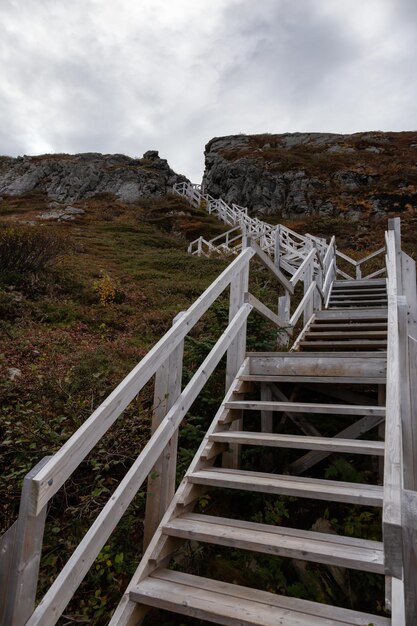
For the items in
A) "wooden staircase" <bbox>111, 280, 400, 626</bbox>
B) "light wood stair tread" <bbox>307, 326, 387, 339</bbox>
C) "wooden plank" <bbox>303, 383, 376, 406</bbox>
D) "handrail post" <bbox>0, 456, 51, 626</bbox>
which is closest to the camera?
"handrail post" <bbox>0, 456, 51, 626</bbox>

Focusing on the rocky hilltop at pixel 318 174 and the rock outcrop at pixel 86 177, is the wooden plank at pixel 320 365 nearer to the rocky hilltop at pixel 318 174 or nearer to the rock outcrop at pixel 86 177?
the rocky hilltop at pixel 318 174

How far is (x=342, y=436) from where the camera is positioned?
132 inches

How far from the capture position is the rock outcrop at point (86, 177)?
3073 centimetres

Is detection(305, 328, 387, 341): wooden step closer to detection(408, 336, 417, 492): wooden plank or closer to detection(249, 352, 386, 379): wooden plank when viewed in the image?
detection(249, 352, 386, 379): wooden plank

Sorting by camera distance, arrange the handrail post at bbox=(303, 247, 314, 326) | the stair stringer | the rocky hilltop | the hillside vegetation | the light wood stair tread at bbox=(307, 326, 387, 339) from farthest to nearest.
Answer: the rocky hilltop, the handrail post at bbox=(303, 247, 314, 326), the light wood stair tread at bbox=(307, 326, 387, 339), the hillside vegetation, the stair stringer

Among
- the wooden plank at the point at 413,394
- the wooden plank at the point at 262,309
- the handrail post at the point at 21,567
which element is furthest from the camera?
the wooden plank at the point at 262,309

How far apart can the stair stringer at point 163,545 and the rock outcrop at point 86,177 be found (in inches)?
1126

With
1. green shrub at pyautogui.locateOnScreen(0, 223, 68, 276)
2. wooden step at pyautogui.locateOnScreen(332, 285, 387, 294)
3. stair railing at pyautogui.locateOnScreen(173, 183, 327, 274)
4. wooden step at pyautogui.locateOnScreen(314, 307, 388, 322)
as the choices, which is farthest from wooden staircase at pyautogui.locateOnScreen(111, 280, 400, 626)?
green shrub at pyautogui.locateOnScreen(0, 223, 68, 276)

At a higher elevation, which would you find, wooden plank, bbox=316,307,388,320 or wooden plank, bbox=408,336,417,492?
wooden plank, bbox=316,307,388,320

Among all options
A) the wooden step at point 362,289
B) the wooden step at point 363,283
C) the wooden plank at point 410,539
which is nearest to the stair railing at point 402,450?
the wooden plank at point 410,539

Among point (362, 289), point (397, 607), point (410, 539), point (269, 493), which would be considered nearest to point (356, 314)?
point (362, 289)

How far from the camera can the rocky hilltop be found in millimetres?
24734

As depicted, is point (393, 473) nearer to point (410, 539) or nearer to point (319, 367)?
point (410, 539)

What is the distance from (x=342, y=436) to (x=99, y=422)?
7.05ft
